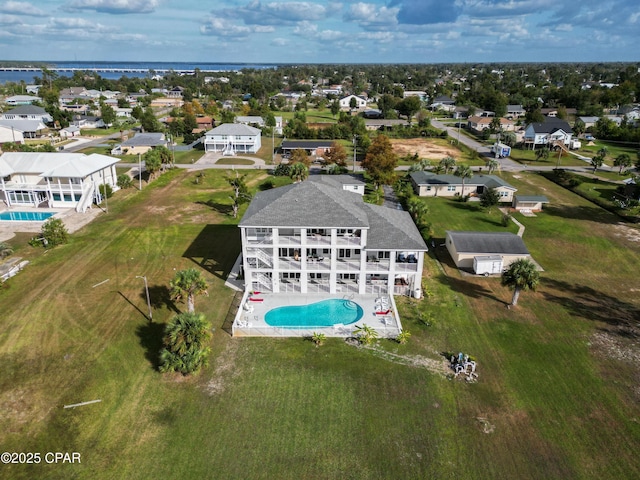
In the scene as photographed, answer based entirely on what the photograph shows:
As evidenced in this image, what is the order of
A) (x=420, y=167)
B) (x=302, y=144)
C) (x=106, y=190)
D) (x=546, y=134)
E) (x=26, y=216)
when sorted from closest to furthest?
(x=26, y=216), (x=106, y=190), (x=420, y=167), (x=302, y=144), (x=546, y=134)

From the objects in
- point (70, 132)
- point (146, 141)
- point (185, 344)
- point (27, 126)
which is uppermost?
point (27, 126)

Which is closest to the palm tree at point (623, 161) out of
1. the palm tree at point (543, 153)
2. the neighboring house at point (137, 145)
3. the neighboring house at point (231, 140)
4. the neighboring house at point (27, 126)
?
the palm tree at point (543, 153)

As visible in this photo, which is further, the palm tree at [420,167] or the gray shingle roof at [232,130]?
the gray shingle roof at [232,130]

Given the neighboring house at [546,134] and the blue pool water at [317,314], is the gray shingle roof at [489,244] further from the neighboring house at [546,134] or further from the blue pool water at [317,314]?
the neighboring house at [546,134]

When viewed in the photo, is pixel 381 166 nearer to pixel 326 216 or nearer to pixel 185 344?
pixel 326 216

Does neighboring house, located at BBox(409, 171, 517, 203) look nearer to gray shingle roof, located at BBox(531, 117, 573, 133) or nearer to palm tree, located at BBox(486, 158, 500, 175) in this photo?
palm tree, located at BBox(486, 158, 500, 175)

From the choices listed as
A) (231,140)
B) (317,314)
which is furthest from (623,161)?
(231,140)
